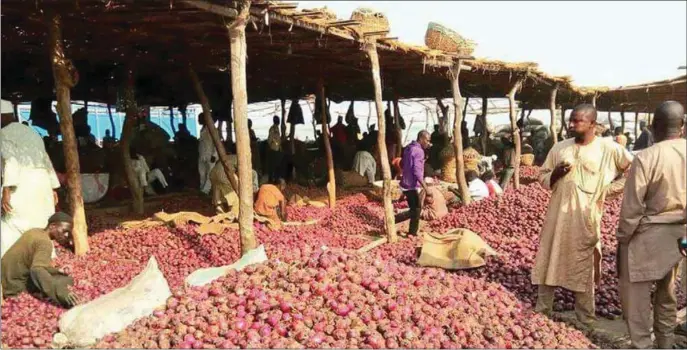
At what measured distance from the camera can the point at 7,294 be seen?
4234 millimetres

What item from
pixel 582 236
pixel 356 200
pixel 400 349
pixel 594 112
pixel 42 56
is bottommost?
pixel 356 200

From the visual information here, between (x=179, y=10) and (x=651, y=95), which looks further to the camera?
(x=651, y=95)

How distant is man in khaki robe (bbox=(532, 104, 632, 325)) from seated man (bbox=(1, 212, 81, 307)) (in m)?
3.70

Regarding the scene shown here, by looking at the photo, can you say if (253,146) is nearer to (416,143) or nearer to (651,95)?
(416,143)

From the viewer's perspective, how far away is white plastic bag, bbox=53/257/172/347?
354 cm

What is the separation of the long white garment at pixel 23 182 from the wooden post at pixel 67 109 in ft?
1.83

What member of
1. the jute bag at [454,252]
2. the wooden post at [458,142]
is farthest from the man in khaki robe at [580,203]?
the wooden post at [458,142]

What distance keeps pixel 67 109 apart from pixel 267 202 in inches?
116

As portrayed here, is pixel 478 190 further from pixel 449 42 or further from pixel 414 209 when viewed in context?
pixel 449 42

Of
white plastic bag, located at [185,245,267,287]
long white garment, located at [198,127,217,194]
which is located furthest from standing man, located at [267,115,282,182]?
white plastic bag, located at [185,245,267,287]

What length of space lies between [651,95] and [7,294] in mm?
18381

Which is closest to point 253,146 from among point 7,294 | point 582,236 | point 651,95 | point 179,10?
point 179,10

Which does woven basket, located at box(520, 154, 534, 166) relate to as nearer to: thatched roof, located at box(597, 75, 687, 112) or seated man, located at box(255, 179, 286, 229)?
thatched roof, located at box(597, 75, 687, 112)

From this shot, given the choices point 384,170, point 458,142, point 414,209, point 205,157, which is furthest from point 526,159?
point 205,157
